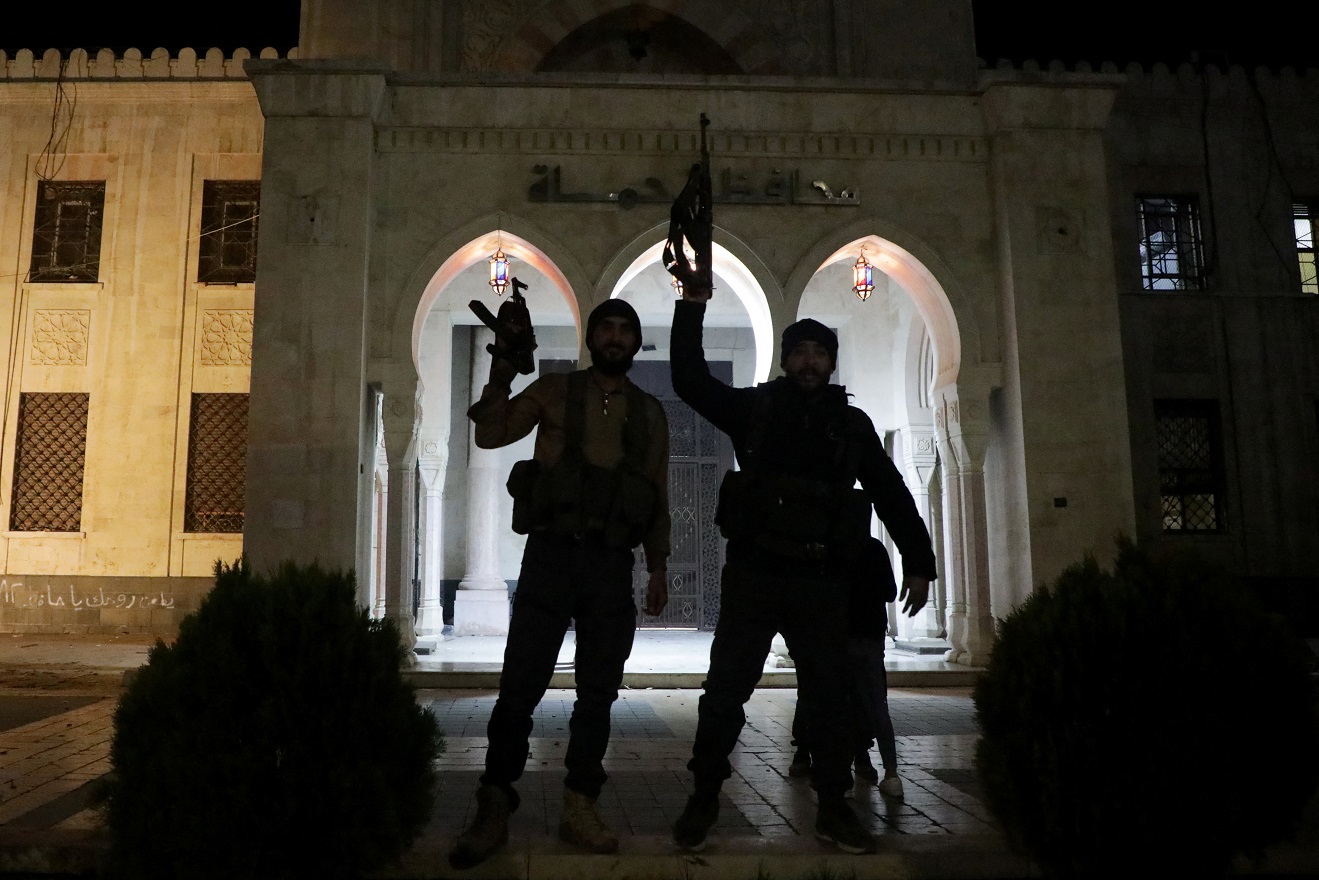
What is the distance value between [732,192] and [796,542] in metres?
7.18

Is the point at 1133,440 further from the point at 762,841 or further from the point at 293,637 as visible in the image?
the point at 293,637

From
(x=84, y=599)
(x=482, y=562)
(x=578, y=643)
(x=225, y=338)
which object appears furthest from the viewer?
(x=482, y=562)

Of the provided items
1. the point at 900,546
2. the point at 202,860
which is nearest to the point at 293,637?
the point at 202,860

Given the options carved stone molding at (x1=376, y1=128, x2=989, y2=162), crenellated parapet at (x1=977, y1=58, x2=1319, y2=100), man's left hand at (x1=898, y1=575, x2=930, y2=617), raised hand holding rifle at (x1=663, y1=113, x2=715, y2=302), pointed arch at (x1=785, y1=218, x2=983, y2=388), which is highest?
crenellated parapet at (x1=977, y1=58, x2=1319, y2=100)

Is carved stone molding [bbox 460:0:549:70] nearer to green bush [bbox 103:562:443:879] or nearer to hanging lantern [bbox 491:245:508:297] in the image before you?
hanging lantern [bbox 491:245:508:297]

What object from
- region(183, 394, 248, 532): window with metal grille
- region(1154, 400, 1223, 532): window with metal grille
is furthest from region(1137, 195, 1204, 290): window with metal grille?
region(183, 394, 248, 532): window with metal grille

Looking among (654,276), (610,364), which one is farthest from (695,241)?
(654,276)

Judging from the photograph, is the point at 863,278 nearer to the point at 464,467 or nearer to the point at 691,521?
the point at 691,521

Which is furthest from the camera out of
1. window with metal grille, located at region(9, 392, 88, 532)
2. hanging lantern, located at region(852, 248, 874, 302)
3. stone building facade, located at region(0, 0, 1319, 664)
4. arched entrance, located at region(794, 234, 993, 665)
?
window with metal grille, located at region(9, 392, 88, 532)

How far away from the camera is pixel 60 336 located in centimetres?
1338

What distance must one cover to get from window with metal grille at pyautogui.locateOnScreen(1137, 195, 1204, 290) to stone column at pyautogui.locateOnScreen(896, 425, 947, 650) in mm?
3906

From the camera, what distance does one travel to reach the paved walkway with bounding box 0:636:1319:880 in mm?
3414

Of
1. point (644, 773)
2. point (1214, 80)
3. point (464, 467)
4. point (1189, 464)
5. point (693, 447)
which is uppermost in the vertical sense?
point (1214, 80)

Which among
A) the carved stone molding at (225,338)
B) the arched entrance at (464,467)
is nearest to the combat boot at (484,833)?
the arched entrance at (464,467)
